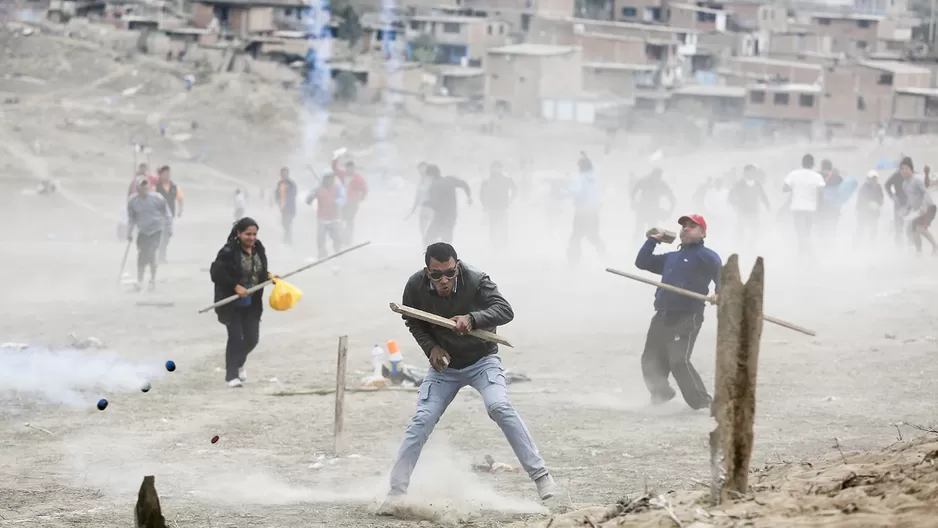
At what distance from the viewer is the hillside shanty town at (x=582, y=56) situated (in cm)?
6350

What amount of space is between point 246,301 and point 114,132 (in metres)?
38.9

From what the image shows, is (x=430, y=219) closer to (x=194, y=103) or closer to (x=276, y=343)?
(x=276, y=343)

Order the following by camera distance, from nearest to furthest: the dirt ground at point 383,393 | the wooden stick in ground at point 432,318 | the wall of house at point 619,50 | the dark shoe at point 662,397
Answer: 1. the wooden stick in ground at point 432,318
2. the dirt ground at point 383,393
3. the dark shoe at point 662,397
4. the wall of house at point 619,50

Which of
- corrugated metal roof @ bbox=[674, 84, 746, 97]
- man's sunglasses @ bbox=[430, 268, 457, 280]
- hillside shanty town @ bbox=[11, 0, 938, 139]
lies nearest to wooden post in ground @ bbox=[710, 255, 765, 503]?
man's sunglasses @ bbox=[430, 268, 457, 280]

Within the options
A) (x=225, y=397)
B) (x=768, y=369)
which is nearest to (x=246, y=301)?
(x=225, y=397)

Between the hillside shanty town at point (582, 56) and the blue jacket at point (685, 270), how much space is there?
168 ft

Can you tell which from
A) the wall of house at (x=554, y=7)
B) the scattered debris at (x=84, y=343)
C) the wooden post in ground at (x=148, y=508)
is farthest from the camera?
the wall of house at (x=554, y=7)

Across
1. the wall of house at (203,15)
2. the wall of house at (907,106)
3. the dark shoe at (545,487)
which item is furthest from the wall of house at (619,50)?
the dark shoe at (545,487)

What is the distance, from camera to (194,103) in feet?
180

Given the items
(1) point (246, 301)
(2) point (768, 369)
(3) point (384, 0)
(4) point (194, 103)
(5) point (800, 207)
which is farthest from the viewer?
(3) point (384, 0)

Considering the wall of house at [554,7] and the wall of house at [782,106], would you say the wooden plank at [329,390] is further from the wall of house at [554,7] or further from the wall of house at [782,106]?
the wall of house at [554,7]

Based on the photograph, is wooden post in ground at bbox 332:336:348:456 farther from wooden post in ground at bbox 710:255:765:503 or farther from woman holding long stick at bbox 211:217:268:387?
wooden post in ground at bbox 710:255:765:503

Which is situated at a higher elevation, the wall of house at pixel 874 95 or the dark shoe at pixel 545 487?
the dark shoe at pixel 545 487

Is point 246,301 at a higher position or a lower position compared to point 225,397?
higher
